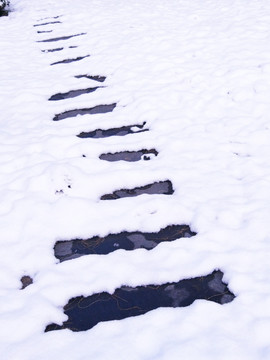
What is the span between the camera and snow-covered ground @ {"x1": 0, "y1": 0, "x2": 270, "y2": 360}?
2236mm

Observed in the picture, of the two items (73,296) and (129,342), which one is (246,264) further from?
(73,296)

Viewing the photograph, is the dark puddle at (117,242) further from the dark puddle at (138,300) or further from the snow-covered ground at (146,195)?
the dark puddle at (138,300)

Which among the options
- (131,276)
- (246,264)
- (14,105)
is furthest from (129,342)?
(14,105)

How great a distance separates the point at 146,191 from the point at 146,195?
0.11m

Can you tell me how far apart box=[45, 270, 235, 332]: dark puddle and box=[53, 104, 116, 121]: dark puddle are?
115 inches

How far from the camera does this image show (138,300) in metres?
2.51

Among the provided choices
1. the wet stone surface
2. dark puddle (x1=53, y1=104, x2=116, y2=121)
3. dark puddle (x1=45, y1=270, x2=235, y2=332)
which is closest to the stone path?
dark puddle (x1=45, y1=270, x2=235, y2=332)

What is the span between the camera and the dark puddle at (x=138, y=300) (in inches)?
95.3

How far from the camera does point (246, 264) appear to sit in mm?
2639

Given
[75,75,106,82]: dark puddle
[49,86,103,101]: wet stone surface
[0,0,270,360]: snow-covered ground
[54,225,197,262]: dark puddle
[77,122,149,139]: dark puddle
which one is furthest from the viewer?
[75,75,106,82]: dark puddle

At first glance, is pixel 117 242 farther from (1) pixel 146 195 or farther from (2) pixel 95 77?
(2) pixel 95 77

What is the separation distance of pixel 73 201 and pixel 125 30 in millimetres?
5701

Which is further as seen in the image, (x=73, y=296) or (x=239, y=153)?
(x=239, y=153)

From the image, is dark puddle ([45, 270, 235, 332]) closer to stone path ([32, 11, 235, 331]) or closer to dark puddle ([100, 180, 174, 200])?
stone path ([32, 11, 235, 331])
